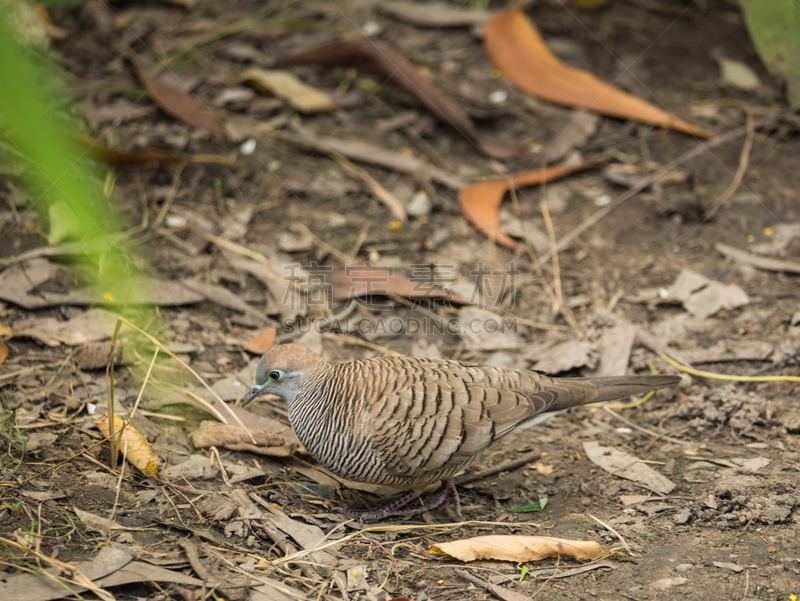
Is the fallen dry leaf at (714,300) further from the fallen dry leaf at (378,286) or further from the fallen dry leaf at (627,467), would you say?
the fallen dry leaf at (378,286)

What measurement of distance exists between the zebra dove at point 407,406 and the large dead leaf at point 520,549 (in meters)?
0.42

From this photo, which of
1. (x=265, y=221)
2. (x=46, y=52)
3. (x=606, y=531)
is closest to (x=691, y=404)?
(x=606, y=531)

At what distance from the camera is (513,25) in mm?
6559

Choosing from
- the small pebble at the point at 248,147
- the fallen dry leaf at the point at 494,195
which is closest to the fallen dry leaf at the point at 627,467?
the fallen dry leaf at the point at 494,195

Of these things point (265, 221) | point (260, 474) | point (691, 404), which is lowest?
point (691, 404)

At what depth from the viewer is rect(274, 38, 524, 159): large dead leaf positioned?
582 cm

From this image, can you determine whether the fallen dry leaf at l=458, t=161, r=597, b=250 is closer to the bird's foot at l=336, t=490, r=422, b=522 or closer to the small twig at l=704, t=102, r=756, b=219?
the small twig at l=704, t=102, r=756, b=219

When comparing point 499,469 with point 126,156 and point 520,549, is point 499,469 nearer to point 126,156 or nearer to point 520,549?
point 520,549

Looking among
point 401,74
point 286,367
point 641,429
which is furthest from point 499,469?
point 401,74

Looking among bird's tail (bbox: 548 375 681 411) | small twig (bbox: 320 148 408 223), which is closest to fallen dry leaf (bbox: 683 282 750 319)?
bird's tail (bbox: 548 375 681 411)

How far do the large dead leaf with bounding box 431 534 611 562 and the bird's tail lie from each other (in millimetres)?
757

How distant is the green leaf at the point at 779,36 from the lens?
554 centimetres

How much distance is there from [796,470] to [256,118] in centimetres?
473

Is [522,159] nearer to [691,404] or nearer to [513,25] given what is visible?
[513,25]
